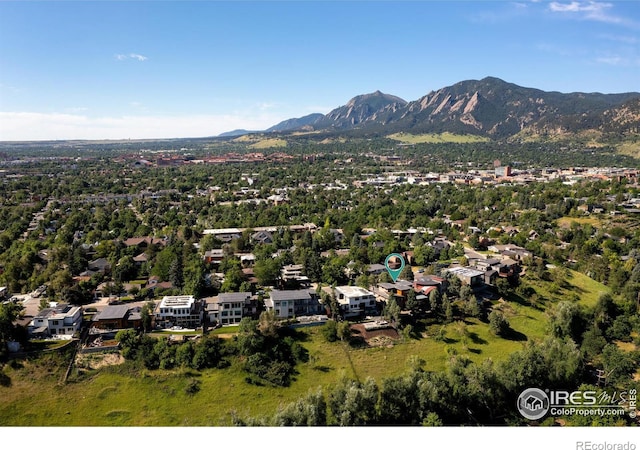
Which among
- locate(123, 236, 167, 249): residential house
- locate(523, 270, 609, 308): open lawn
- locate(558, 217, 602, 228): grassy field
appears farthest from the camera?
locate(558, 217, 602, 228): grassy field

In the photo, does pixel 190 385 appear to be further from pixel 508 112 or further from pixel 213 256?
pixel 508 112

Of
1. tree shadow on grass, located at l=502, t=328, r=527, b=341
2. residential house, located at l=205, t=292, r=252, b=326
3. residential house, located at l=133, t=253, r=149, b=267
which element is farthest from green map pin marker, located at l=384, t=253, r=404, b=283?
residential house, located at l=133, t=253, r=149, b=267

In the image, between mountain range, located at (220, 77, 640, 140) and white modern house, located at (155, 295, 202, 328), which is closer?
white modern house, located at (155, 295, 202, 328)

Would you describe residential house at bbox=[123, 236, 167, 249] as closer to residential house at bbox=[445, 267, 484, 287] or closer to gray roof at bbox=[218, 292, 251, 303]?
gray roof at bbox=[218, 292, 251, 303]

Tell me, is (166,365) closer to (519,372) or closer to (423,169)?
(519,372)

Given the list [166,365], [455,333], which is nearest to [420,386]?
[455,333]

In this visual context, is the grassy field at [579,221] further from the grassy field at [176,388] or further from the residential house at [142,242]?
the residential house at [142,242]

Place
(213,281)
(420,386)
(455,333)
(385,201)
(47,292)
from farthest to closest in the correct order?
1. (385,201)
2. (213,281)
3. (47,292)
4. (455,333)
5. (420,386)
